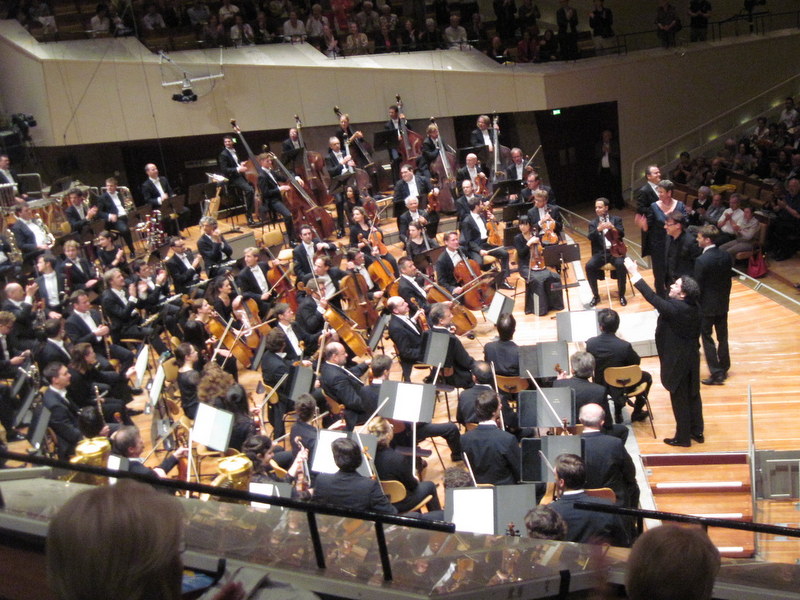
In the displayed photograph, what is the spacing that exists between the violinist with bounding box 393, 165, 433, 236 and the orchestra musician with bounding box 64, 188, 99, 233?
3.81 meters

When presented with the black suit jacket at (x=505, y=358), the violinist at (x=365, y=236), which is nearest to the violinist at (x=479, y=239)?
the violinist at (x=365, y=236)

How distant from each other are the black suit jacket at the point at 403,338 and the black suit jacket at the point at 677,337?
7.20 feet

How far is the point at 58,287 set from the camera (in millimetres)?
9078

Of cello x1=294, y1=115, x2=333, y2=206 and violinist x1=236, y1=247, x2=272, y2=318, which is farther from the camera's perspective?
cello x1=294, y1=115, x2=333, y2=206

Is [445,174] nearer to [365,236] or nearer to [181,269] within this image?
[365,236]

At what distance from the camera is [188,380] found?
6.91 metres

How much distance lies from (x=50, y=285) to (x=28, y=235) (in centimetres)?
111

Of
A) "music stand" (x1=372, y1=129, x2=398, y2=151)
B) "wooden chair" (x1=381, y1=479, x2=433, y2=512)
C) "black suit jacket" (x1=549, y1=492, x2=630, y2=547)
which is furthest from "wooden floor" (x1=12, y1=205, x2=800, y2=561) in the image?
"music stand" (x1=372, y1=129, x2=398, y2=151)

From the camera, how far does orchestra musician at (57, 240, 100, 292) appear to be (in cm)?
944

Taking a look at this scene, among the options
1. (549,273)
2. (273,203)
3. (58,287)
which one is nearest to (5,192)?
(58,287)

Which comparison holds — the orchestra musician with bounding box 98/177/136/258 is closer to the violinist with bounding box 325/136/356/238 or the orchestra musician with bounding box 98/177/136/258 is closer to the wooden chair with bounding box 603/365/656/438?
the violinist with bounding box 325/136/356/238

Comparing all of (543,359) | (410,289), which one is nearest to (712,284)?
(543,359)

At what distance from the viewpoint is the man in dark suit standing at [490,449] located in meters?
5.72

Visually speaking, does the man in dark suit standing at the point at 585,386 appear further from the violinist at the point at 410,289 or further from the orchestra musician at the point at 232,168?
the orchestra musician at the point at 232,168
